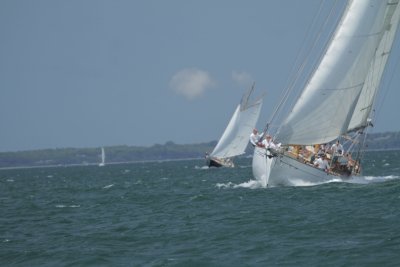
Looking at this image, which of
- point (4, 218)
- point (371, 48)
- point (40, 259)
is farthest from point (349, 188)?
point (40, 259)

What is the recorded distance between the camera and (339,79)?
126ft

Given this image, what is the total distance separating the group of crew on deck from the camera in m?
39.6

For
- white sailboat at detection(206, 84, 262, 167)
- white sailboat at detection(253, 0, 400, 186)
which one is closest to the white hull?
white sailboat at detection(253, 0, 400, 186)

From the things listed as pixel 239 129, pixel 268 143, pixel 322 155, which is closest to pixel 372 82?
pixel 322 155

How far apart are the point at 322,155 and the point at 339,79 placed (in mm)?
Answer: 4248

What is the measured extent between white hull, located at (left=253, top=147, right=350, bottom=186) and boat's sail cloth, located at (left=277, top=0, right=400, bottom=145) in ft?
4.15

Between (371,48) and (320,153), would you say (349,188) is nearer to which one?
(320,153)

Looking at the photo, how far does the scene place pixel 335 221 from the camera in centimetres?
2489

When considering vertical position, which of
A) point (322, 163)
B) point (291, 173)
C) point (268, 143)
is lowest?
point (291, 173)

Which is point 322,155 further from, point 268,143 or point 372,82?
point 372,82

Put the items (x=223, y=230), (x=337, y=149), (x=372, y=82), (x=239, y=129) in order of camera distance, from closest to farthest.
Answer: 1. (x=223, y=230)
2. (x=337, y=149)
3. (x=372, y=82)
4. (x=239, y=129)

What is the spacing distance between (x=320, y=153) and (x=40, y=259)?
21987 mm

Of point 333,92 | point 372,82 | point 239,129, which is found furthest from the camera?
point 239,129

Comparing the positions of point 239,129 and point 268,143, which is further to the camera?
point 239,129
